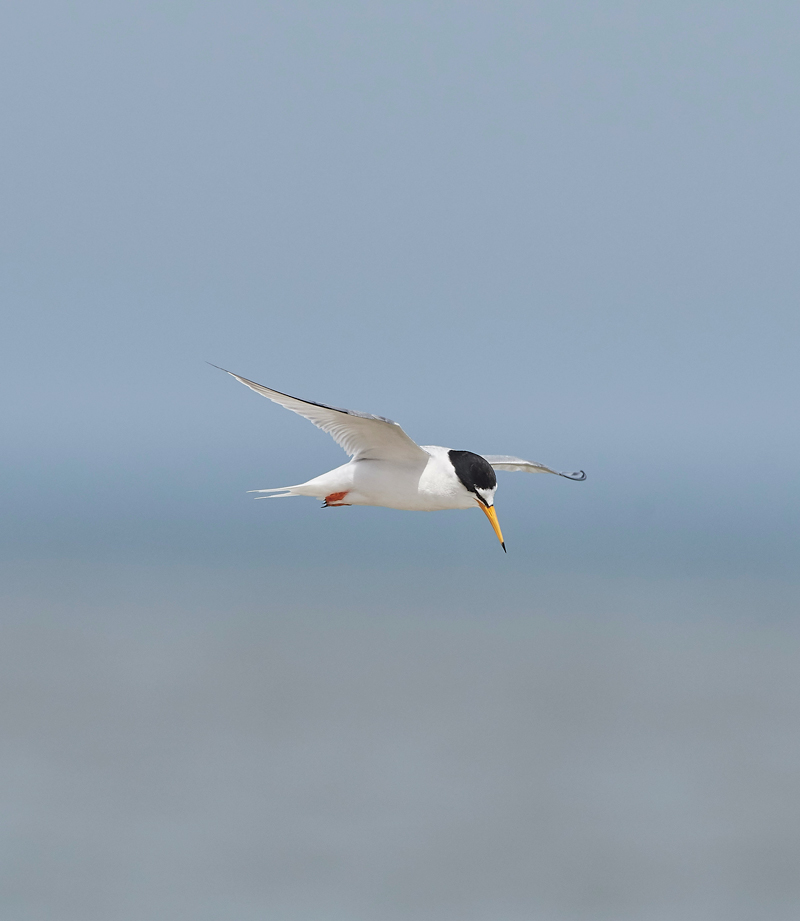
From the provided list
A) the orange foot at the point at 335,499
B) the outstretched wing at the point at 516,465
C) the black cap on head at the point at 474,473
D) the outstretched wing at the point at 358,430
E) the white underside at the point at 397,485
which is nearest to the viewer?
the outstretched wing at the point at 358,430

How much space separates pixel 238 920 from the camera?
176 m

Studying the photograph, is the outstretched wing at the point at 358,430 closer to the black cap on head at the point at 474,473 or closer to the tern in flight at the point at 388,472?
the tern in flight at the point at 388,472

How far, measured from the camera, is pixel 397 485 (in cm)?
727

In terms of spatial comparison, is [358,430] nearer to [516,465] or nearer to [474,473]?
[474,473]

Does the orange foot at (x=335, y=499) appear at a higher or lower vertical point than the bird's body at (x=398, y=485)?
lower

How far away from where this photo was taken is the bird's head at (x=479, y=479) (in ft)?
22.8

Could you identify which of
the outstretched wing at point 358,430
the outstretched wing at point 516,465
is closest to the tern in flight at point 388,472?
the outstretched wing at point 358,430

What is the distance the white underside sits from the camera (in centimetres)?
706

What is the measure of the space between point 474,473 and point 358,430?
3.21 ft

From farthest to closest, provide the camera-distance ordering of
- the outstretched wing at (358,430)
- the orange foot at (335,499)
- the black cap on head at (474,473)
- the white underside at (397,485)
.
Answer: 1. the orange foot at (335,499)
2. the white underside at (397,485)
3. the black cap on head at (474,473)
4. the outstretched wing at (358,430)

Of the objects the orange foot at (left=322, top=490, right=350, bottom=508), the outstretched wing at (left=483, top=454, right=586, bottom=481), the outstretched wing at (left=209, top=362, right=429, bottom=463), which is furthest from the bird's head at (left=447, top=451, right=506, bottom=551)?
the outstretched wing at (left=483, top=454, right=586, bottom=481)

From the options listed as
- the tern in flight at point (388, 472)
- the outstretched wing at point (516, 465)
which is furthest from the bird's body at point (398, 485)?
the outstretched wing at point (516, 465)

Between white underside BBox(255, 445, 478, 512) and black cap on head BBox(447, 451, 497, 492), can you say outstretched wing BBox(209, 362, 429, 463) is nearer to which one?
white underside BBox(255, 445, 478, 512)

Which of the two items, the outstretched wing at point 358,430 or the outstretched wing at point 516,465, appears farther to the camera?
the outstretched wing at point 516,465
